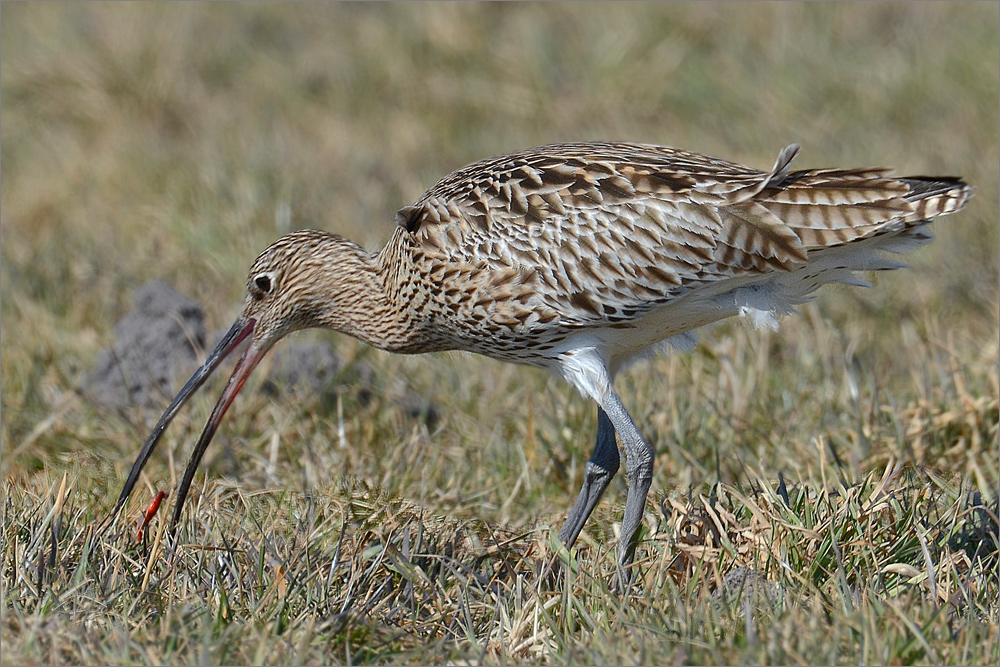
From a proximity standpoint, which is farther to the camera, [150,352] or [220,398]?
[150,352]

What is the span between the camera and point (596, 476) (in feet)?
16.2

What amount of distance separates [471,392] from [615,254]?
5.43 feet

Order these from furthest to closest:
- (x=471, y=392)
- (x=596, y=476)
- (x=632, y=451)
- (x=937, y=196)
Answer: (x=471, y=392) < (x=596, y=476) < (x=632, y=451) < (x=937, y=196)

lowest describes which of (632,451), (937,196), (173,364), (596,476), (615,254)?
(596,476)

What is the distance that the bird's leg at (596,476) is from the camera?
4766mm

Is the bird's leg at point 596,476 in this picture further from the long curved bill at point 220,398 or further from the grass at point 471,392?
the long curved bill at point 220,398

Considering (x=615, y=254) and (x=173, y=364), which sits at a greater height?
(x=615, y=254)

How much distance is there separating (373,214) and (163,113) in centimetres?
262

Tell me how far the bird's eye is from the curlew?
1.61ft

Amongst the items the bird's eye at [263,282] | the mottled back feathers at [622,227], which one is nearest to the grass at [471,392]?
the bird's eye at [263,282]

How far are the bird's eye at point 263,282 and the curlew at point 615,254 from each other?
49 centimetres

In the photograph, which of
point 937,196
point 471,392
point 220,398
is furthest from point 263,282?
point 937,196

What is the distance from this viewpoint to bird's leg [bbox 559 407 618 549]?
4766 mm

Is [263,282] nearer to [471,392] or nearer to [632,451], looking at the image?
[471,392]
